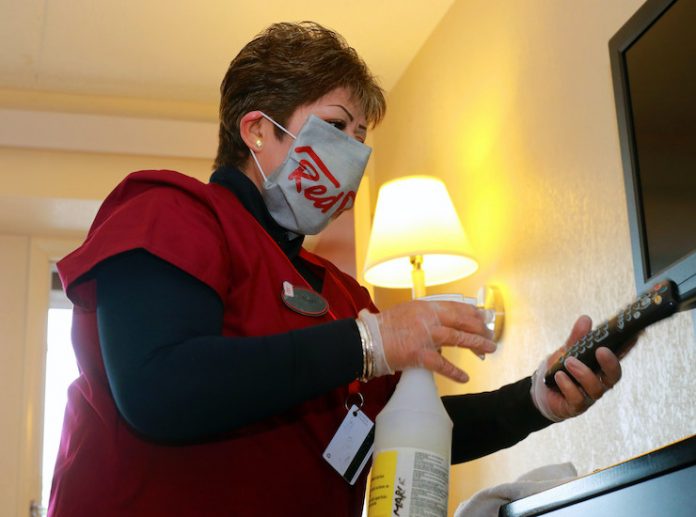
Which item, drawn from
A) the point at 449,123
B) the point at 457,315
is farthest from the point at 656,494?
the point at 449,123

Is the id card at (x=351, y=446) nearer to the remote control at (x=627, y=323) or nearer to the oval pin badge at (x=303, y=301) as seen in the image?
the oval pin badge at (x=303, y=301)

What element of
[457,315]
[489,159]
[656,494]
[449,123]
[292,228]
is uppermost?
[449,123]

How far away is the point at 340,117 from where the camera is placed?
1.26 metres

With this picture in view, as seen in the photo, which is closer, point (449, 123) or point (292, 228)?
point (292, 228)

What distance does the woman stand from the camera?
0.87 metres

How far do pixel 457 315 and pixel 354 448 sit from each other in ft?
0.77

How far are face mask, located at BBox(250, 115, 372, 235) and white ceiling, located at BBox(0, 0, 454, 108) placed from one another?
5.85ft

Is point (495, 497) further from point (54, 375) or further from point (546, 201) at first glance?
point (54, 375)

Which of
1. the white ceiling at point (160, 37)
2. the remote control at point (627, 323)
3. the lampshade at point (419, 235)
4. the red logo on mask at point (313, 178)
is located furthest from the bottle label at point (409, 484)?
the white ceiling at point (160, 37)

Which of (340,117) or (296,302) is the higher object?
(340,117)

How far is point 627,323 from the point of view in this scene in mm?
955

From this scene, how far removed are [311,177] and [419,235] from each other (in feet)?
3.68

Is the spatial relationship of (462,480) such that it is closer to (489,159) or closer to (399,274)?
(399,274)

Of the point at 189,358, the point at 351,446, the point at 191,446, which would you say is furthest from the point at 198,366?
the point at 351,446
